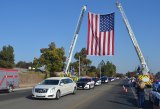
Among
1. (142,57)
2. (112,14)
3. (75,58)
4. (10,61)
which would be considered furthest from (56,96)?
(75,58)

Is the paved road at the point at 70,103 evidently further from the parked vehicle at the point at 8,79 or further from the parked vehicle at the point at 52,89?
the parked vehicle at the point at 8,79

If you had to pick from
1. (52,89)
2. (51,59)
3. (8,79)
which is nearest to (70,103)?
(52,89)

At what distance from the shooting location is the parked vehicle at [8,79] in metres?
32.8

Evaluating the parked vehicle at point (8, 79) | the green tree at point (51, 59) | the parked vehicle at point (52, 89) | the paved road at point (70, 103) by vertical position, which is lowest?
the paved road at point (70, 103)

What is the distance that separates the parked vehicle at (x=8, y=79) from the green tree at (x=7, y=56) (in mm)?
34991

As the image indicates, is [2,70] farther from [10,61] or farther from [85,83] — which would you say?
[10,61]

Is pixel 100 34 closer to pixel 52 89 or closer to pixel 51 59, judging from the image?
pixel 51 59

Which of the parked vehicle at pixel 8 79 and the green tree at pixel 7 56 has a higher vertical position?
the green tree at pixel 7 56

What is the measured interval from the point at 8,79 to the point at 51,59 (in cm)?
3848

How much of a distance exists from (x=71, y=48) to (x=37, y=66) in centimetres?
1528

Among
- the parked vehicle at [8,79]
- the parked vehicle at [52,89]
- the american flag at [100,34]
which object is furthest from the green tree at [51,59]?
the parked vehicle at [52,89]

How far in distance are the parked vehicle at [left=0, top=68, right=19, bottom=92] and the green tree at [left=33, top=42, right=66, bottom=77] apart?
116 ft

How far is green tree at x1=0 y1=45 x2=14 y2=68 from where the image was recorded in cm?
7031

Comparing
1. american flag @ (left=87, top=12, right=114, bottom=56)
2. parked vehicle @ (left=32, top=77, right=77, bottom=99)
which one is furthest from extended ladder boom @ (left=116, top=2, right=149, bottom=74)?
parked vehicle @ (left=32, top=77, right=77, bottom=99)
